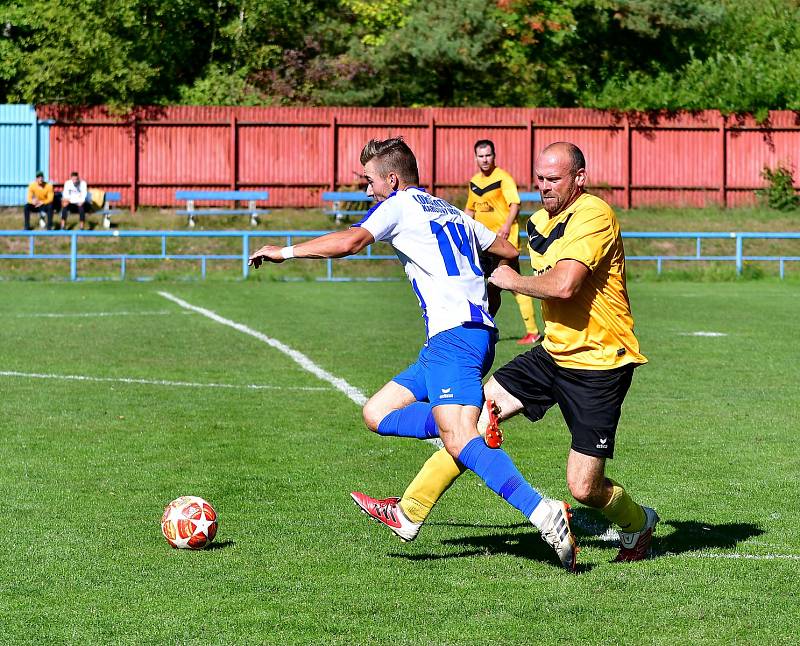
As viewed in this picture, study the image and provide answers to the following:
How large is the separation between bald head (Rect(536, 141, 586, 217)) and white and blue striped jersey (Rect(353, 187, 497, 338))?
45 cm

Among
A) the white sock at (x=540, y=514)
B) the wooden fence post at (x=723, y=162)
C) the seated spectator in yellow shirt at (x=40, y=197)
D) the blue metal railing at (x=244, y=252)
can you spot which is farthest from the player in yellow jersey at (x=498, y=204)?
the wooden fence post at (x=723, y=162)


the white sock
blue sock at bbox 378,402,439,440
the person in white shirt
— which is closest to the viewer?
the white sock

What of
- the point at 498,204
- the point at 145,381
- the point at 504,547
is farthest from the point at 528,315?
the point at 504,547

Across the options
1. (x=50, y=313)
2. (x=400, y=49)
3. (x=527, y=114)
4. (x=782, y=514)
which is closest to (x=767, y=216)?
(x=527, y=114)

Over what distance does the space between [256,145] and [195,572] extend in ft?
110

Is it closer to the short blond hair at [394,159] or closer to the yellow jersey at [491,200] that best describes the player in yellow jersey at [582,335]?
the short blond hair at [394,159]

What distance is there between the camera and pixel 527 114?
39.1 m

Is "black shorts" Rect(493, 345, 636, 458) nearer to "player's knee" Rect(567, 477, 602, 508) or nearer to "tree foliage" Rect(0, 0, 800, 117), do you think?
"player's knee" Rect(567, 477, 602, 508)

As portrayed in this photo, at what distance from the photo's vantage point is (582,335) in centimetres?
593

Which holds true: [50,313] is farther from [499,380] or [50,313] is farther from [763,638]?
[763,638]

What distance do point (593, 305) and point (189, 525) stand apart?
2.05 meters

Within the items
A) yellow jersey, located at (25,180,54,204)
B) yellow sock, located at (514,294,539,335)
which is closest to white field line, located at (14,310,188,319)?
yellow sock, located at (514,294,539,335)

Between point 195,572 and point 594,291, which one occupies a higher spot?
point 594,291

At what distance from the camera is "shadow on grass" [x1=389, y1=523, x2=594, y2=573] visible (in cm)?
612
